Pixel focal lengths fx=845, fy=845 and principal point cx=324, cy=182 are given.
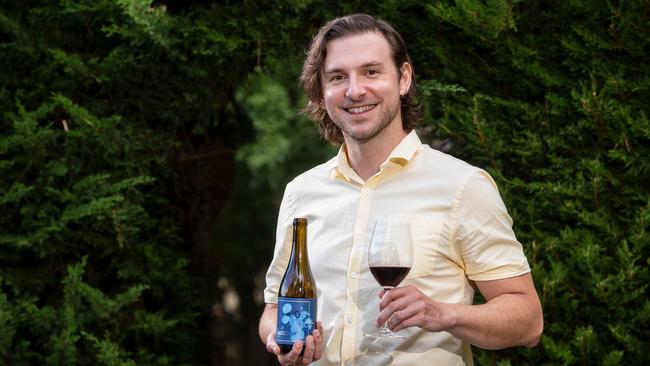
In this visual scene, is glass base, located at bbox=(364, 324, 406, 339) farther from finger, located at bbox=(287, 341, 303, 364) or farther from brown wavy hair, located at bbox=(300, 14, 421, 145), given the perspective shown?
brown wavy hair, located at bbox=(300, 14, 421, 145)

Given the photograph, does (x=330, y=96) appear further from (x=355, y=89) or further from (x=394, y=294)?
(x=394, y=294)

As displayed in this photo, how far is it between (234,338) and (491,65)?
5.84 meters

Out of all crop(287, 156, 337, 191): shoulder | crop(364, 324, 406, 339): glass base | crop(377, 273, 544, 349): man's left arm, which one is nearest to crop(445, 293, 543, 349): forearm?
crop(377, 273, 544, 349): man's left arm

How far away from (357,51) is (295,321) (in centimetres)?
97

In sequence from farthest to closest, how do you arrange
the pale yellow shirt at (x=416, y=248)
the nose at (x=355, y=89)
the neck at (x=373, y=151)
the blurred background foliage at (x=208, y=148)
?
1. the blurred background foliage at (x=208, y=148)
2. the neck at (x=373, y=151)
3. the nose at (x=355, y=89)
4. the pale yellow shirt at (x=416, y=248)

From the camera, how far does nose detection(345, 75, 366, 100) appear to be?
112 inches

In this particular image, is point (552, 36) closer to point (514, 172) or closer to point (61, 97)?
A: point (514, 172)

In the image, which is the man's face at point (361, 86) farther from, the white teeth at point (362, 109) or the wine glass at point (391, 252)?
the wine glass at point (391, 252)

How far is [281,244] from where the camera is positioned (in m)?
3.10

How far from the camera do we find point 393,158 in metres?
2.87

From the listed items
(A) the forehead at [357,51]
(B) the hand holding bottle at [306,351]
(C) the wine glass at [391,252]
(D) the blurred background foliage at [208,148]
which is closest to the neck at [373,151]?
(A) the forehead at [357,51]

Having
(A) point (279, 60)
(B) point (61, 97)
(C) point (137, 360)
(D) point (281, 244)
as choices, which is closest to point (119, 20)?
(B) point (61, 97)

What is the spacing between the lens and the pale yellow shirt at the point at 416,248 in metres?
2.69

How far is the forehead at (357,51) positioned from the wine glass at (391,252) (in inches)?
27.2
